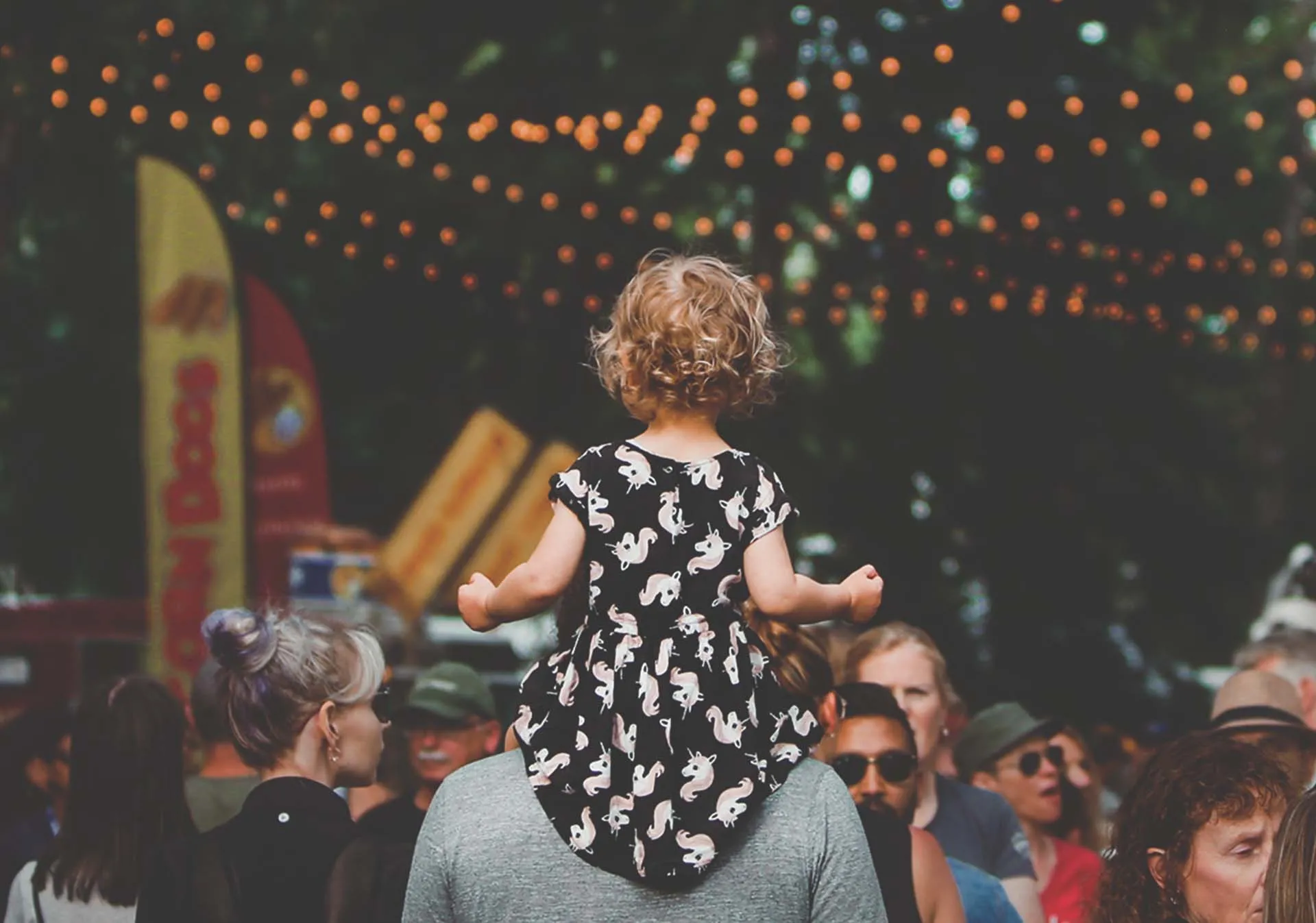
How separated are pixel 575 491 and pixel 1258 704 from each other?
315 cm

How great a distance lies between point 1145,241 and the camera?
516 inches

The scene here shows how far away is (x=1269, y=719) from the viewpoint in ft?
17.3

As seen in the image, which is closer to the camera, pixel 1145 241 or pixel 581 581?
pixel 581 581

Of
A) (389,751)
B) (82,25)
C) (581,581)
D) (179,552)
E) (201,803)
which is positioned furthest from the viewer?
(82,25)

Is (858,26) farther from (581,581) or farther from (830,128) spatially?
(581,581)

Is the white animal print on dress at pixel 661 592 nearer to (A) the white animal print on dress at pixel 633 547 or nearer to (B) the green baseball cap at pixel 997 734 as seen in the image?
(A) the white animal print on dress at pixel 633 547

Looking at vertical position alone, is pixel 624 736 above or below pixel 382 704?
above

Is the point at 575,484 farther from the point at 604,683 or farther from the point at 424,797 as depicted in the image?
the point at 424,797

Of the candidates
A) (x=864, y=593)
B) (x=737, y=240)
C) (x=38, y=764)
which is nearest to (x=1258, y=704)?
(x=864, y=593)

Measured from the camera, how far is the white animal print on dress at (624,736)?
2.73 m

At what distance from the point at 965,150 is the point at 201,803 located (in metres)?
8.66

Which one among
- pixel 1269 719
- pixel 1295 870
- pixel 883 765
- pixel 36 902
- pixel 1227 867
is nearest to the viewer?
pixel 1295 870

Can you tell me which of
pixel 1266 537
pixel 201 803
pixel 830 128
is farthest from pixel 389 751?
pixel 1266 537

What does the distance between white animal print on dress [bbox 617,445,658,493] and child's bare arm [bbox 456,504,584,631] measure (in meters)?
0.09
